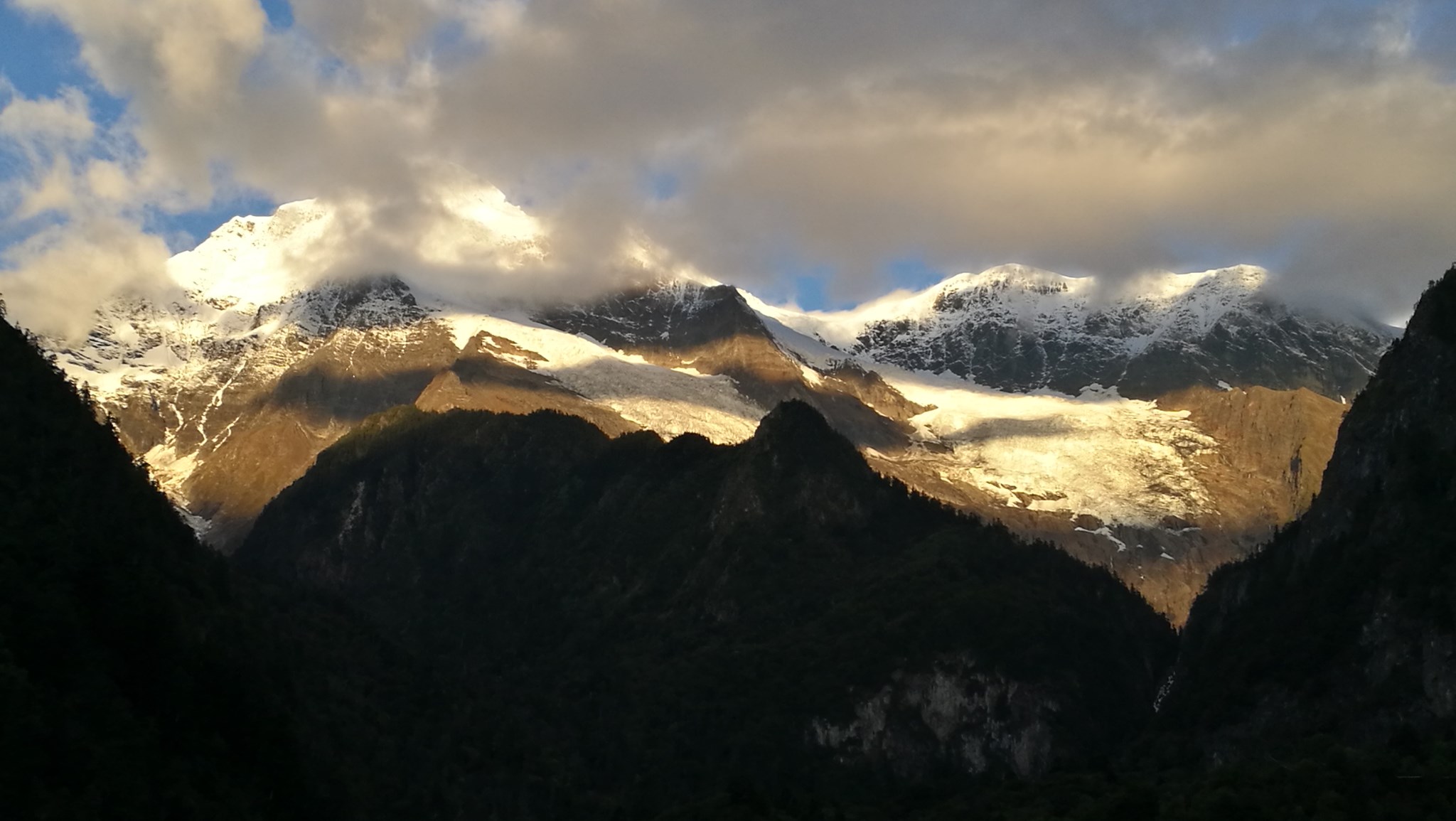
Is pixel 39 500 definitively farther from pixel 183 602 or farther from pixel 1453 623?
pixel 1453 623

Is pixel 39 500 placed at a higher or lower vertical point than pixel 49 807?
higher

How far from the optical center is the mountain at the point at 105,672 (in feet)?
493

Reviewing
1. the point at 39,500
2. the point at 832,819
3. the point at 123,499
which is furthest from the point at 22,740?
the point at 832,819

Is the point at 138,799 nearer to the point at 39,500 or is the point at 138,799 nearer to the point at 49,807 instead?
the point at 49,807

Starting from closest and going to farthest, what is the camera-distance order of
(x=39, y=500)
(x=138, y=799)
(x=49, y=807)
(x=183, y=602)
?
(x=49, y=807) < (x=138, y=799) < (x=39, y=500) < (x=183, y=602)

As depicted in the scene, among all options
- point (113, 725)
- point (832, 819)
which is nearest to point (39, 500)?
point (113, 725)

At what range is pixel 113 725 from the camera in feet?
523

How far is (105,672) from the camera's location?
545ft

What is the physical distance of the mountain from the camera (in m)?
150

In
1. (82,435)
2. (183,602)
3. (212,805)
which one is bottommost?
(212,805)

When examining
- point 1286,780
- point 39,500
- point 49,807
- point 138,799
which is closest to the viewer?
point 49,807

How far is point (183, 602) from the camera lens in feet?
635

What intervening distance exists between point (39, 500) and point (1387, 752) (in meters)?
121

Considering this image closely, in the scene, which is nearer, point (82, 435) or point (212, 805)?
point (212, 805)
